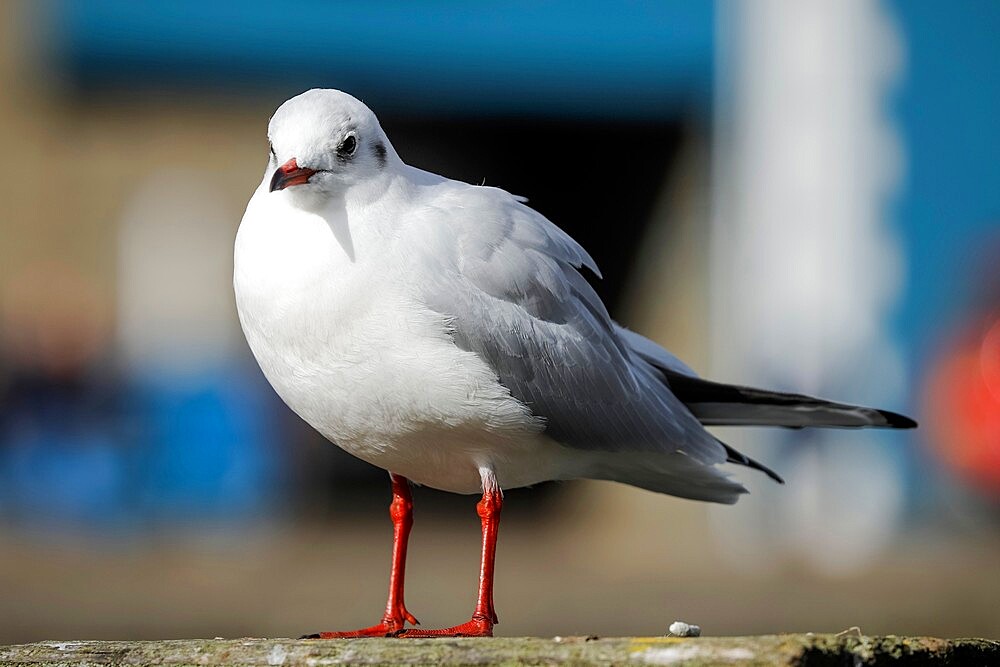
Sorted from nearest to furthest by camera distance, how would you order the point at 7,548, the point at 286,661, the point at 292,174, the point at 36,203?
the point at 286,661 → the point at 292,174 → the point at 7,548 → the point at 36,203

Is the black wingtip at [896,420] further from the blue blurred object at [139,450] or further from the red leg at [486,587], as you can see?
the blue blurred object at [139,450]

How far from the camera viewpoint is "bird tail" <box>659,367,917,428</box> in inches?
149

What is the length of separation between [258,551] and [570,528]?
459 cm

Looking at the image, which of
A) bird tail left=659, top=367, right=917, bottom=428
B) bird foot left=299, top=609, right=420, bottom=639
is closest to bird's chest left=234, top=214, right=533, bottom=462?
bird foot left=299, top=609, right=420, bottom=639

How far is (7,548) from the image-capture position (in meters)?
8.56

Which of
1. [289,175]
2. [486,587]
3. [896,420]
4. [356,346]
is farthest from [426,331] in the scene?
[896,420]

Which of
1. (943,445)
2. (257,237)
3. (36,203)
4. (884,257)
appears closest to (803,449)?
(943,445)

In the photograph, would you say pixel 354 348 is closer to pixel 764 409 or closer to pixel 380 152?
pixel 380 152

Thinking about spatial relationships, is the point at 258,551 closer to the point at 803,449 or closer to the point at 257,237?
the point at 803,449

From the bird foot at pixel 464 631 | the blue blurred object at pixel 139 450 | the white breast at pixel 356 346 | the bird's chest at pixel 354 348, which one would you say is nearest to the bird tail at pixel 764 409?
the white breast at pixel 356 346

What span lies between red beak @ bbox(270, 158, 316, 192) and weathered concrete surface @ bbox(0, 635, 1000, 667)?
1.01 meters

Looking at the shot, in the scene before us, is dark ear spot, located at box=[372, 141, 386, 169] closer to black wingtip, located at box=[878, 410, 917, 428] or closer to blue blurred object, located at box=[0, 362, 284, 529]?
black wingtip, located at box=[878, 410, 917, 428]

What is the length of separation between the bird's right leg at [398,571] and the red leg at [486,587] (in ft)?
0.43

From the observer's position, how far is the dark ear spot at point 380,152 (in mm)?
3469
